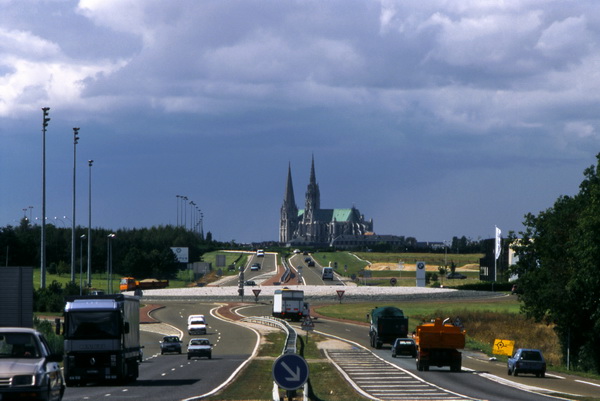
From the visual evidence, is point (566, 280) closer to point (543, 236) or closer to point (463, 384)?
point (543, 236)

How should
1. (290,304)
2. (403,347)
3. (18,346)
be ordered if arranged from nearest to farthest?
(18,346) < (403,347) < (290,304)

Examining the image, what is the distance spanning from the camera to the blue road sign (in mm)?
18484

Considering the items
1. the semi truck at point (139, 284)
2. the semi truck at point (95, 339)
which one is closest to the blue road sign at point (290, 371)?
the semi truck at point (95, 339)

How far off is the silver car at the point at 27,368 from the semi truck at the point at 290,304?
71506mm

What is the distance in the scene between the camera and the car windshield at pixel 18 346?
777 inches

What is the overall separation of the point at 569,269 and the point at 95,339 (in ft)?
125

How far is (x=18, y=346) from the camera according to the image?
19.8 metres

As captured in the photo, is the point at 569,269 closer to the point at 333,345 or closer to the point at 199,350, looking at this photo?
the point at 333,345

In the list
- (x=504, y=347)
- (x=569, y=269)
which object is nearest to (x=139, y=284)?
(x=504, y=347)

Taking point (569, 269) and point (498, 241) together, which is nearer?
point (569, 269)

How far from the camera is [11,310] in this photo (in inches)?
1364

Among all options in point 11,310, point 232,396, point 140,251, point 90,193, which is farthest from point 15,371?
point 140,251

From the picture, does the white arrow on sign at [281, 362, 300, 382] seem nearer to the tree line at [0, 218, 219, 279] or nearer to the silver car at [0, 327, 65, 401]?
the silver car at [0, 327, 65, 401]

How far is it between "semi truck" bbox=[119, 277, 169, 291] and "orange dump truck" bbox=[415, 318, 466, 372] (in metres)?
98.1
